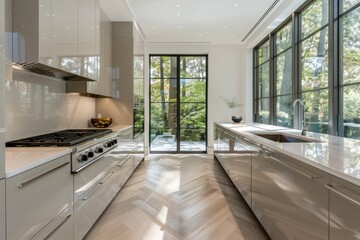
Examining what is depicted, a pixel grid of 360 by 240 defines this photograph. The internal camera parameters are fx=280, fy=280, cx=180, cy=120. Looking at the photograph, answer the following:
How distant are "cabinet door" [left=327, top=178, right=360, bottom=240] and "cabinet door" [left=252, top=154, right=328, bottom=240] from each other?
0.07 meters

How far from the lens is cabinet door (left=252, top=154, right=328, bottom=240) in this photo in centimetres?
153

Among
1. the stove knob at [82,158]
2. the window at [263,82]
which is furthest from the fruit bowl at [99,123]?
the window at [263,82]

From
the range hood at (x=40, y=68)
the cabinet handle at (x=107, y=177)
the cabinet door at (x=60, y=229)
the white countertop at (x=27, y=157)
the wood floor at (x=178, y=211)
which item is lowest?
the wood floor at (x=178, y=211)

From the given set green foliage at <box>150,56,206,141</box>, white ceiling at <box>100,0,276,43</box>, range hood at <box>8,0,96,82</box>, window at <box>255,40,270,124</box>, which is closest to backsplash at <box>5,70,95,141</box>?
Answer: range hood at <box>8,0,96,82</box>

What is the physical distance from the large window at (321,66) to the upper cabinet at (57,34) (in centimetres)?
315

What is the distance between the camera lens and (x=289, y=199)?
1.94 metres

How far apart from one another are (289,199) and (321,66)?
288 centimetres

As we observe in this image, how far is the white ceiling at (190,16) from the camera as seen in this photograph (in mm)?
4832

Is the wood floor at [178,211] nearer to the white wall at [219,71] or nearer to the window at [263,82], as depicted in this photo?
the window at [263,82]

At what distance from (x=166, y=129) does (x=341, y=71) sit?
4.91 metres

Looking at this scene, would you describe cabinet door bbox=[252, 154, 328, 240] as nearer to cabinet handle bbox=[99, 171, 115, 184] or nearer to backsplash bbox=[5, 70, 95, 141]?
cabinet handle bbox=[99, 171, 115, 184]

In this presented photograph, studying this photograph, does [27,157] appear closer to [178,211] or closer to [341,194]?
[341,194]

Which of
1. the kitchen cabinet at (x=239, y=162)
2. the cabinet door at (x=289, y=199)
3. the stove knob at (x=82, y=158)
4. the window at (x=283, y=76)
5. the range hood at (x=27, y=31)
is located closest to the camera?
the cabinet door at (x=289, y=199)

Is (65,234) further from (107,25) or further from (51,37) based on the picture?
(107,25)
